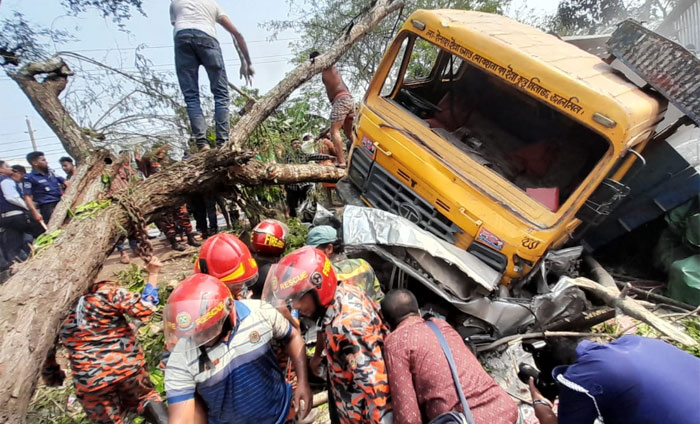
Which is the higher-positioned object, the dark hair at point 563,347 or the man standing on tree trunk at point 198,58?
the man standing on tree trunk at point 198,58

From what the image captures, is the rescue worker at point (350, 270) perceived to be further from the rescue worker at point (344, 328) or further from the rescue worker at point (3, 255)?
the rescue worker at point (3, 255)

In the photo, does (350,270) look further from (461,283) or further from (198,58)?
(198,58)

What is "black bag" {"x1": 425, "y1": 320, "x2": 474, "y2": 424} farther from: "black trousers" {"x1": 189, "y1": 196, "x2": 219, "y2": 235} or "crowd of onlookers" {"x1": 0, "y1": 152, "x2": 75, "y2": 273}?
"crowd of onlookers" {"x1": 0, "y1": 152, "x2": 75, "y2": 273}

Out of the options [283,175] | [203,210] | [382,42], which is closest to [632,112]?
[283,175]

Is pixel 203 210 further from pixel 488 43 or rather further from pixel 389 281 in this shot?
pixel 488 43

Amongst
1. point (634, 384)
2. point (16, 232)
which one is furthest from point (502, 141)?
point (16, 232)

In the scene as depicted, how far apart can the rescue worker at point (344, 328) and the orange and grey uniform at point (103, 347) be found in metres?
1.26

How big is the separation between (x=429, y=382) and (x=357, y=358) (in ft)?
1.14

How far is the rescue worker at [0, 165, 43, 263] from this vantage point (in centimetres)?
510

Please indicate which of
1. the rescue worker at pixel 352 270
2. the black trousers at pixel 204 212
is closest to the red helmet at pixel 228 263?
the rescue worker at pixel 352 270

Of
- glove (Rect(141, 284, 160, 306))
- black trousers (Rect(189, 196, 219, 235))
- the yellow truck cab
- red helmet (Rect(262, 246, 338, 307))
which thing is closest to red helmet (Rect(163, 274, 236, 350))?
red helmet (Rect(262, 246, 338, 307))

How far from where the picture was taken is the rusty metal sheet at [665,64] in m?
2.67

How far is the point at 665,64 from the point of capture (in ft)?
9.13

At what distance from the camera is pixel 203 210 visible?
5211 mm
